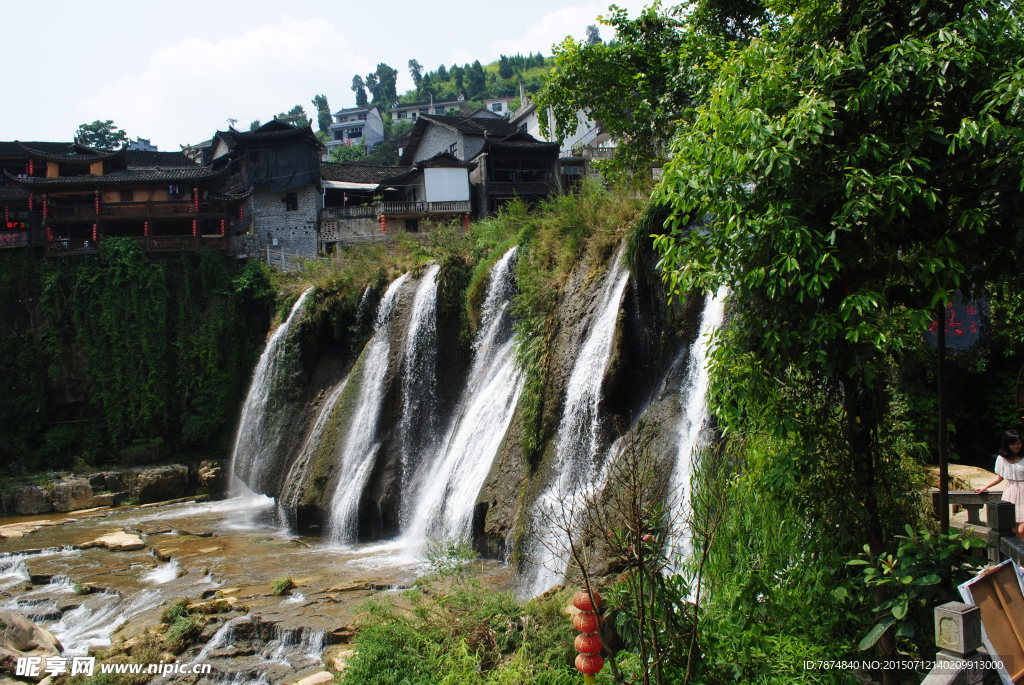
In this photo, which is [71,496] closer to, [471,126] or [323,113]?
[471,126]

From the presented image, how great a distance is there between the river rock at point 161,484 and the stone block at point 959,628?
24652mm

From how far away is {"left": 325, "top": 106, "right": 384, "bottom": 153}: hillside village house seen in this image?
82.2 m

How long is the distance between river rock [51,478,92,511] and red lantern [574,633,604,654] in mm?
22972

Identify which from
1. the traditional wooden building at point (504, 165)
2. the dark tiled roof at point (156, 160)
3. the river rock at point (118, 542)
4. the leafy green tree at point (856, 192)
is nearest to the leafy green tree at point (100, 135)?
the dark tiled roof at point (156, 160)

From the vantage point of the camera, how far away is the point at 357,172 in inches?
1635

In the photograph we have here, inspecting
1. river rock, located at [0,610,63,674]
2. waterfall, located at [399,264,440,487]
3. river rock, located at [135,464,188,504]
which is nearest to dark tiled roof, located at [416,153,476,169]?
river rock, located at [135,464,188,504]

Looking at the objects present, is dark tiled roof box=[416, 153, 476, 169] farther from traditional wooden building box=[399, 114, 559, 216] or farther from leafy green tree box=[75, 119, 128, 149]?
leafy green tree box=[75, 119, 128, 149]

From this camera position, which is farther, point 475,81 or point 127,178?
point 475,81

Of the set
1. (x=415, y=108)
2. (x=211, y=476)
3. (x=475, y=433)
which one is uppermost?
(x=415, y=108)

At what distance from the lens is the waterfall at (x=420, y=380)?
55.0 ft

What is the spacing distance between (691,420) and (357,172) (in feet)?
116

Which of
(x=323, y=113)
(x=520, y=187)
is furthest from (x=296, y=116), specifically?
(x=520, y=187)

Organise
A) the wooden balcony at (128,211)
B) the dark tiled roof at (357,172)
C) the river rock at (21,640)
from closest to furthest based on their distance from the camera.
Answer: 1. the river rock at (21,640)
2. the wooden balcony at (128,211)
3. the dark tiled roof at (357,172)

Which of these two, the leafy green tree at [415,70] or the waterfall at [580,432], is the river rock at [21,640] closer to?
the waterfall at [580,432]
